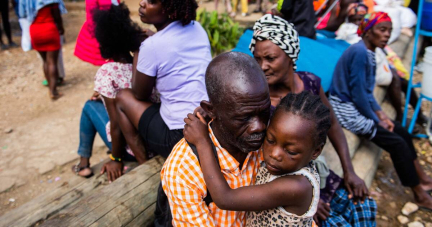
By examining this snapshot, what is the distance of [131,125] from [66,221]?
915 mm

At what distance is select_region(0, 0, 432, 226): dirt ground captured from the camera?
358cm

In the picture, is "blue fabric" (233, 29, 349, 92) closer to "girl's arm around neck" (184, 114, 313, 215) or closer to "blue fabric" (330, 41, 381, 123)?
"blue fabric" (330, 41, 381, 123)

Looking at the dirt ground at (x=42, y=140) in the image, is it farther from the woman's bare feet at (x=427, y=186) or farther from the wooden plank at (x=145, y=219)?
the wooden plank at (x=145, y=219)

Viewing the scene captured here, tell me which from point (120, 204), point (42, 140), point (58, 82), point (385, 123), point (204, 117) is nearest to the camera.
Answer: point (204, 117)

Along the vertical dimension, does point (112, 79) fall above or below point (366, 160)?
above

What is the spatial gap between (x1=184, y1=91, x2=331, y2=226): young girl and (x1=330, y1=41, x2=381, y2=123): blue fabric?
2.00m

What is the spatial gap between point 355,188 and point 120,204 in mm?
1797

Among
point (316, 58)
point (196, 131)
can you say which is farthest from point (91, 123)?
point (316, 58)

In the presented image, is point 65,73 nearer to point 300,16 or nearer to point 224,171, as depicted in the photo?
point 300,16

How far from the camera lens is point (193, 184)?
1.57 m

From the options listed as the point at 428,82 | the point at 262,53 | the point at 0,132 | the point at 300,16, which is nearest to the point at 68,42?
the point at 0,132

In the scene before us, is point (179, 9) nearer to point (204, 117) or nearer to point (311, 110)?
point (204, 117)

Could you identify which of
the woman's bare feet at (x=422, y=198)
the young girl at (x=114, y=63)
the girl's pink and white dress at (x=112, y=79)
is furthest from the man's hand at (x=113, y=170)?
the woman's bare feet at (x=422, y=198)

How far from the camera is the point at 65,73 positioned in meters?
6.58
